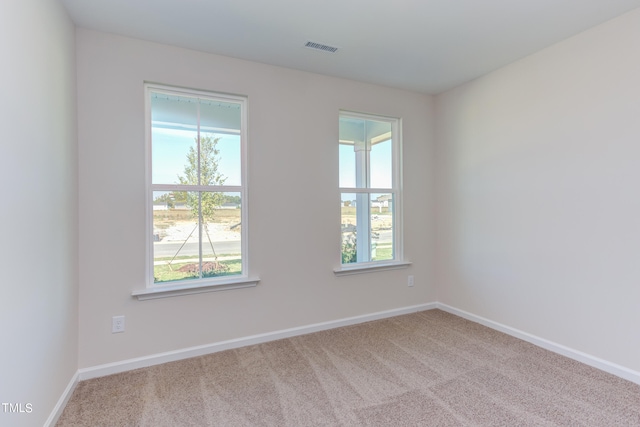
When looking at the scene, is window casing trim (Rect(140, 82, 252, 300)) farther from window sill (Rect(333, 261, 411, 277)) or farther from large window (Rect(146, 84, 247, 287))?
window sill (Rect(333, 261, 411, 277))

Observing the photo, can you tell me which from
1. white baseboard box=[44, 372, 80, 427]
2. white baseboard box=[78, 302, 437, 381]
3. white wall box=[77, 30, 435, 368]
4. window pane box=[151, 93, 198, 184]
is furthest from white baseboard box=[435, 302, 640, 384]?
white baseboard box=[44, 372, 80, 427]

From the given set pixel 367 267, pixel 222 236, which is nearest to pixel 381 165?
pixel 367 267

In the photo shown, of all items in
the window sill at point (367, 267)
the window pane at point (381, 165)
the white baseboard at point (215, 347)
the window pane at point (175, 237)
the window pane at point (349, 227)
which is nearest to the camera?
the white baseboard at point (215, 347)

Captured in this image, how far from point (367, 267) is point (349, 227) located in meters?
0.48

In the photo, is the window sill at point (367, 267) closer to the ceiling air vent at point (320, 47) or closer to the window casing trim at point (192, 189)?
the window casing trim at point (192, 189)

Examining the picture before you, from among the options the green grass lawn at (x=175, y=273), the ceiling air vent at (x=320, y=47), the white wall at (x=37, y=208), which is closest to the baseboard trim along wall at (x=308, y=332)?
the white wall at (x=37, y=208)

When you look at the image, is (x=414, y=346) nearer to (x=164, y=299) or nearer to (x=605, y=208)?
(x=605, y=208)

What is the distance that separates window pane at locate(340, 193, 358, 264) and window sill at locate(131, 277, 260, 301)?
1031 mm

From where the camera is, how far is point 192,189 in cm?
266

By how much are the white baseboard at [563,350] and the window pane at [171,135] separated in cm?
327

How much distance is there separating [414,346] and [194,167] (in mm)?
2505

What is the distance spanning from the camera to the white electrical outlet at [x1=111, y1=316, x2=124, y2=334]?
2.37 meters

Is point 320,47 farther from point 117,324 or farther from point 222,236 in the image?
point 117,324

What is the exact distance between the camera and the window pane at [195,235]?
2.58m
